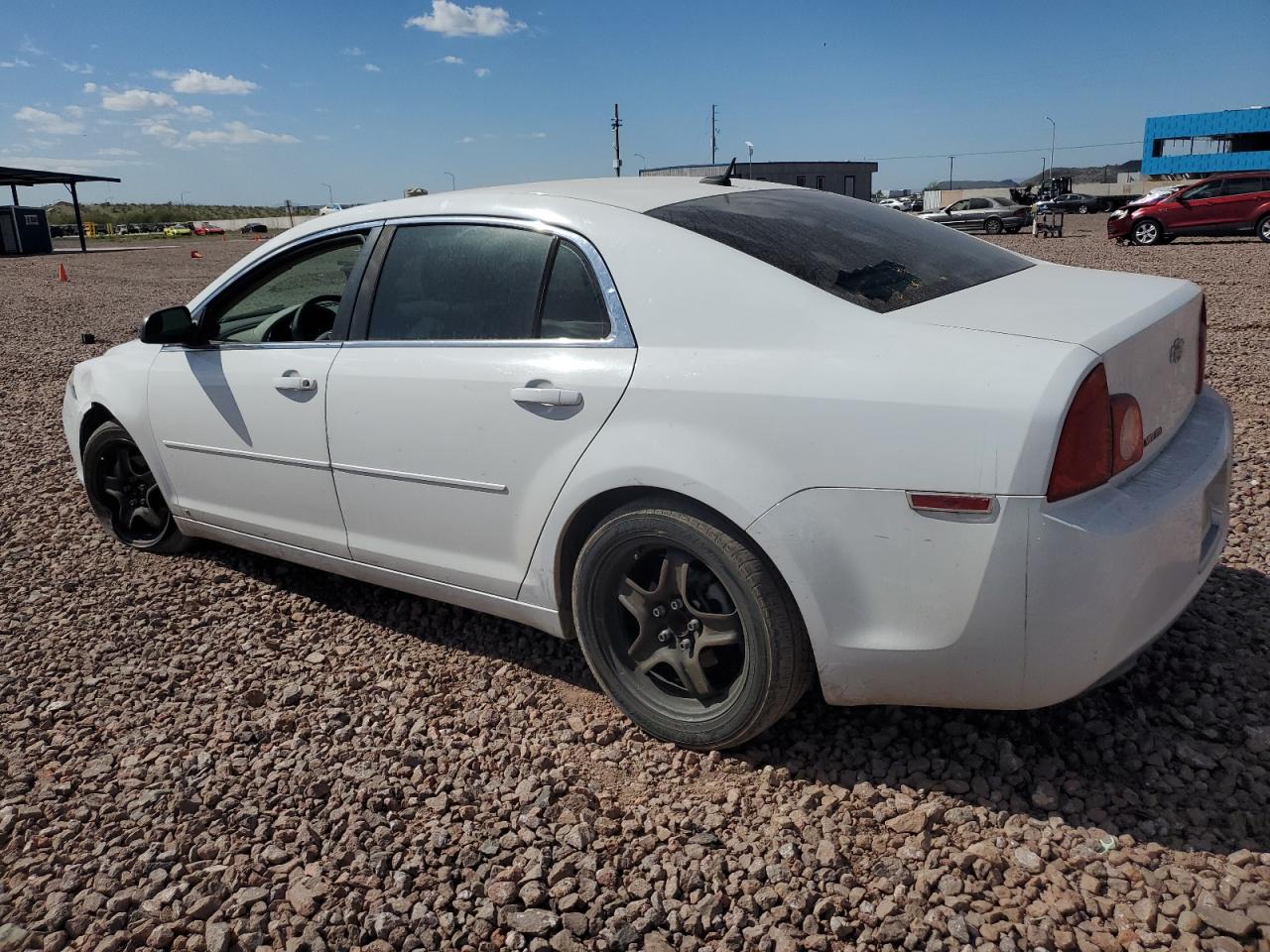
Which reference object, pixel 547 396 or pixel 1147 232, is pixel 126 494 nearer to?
pixel 547 396

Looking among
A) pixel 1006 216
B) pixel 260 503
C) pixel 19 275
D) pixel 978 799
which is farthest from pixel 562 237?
pixel 1006 216

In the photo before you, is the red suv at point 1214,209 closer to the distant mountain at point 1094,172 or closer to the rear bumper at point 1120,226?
the rear bumper at point 1120,226

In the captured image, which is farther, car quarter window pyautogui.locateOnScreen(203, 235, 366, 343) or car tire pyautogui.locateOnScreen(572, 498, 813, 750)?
car quarter window pyautogui.locateOnScreen(203, 235, 366, 343)

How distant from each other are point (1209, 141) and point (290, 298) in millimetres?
77737

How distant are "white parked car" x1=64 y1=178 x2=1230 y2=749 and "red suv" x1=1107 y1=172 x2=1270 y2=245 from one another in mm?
21564

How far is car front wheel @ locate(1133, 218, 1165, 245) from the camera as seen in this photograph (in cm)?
2183

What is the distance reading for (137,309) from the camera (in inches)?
669

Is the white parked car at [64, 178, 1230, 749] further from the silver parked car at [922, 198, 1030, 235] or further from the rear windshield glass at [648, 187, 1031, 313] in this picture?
the silver parked car at [922, 198, 1030, 235]

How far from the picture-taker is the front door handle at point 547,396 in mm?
2762

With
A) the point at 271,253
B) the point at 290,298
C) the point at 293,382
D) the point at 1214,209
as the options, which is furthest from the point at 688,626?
the point at 1214,209


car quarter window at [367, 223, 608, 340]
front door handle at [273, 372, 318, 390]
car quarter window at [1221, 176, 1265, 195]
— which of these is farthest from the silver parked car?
front door handle at [273, 372, 318, 390]

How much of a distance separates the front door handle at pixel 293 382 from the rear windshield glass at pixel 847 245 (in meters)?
1.38

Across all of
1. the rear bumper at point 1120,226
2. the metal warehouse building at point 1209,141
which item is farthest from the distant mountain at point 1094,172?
the rear bumper at point 1120,226

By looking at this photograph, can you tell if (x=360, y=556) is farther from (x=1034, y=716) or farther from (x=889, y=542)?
(x=1034, y=716)
